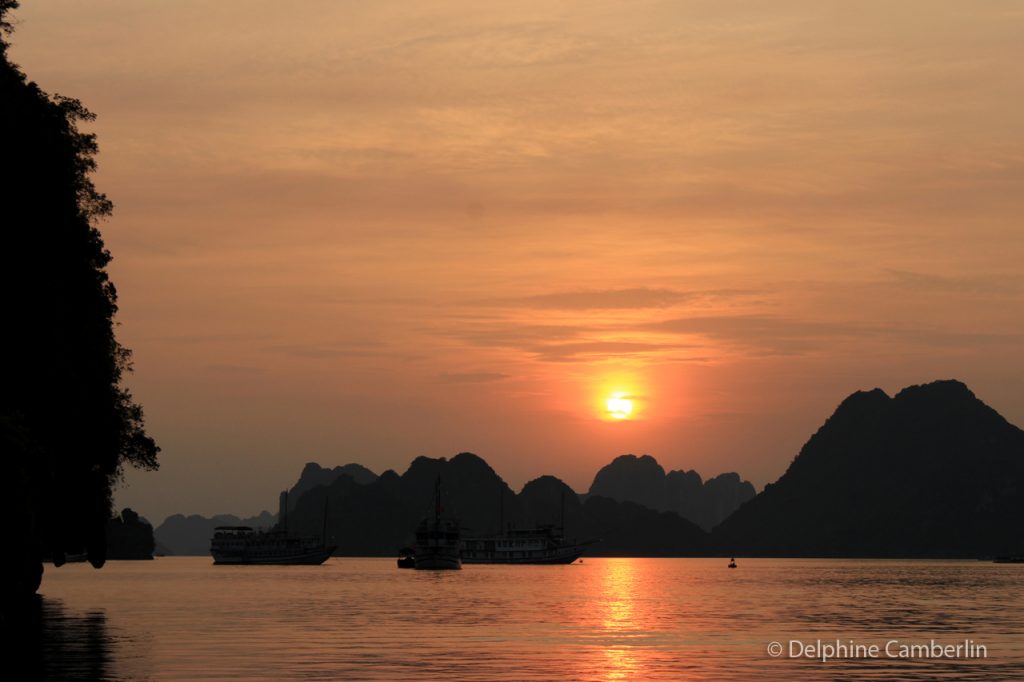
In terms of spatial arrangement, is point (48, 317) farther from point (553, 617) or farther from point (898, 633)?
point (898, 633)

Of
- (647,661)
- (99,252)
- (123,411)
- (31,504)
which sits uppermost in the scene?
(99,252)

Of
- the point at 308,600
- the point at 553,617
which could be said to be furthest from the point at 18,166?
the point at 308,600

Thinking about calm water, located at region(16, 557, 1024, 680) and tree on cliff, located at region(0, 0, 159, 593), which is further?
tree on cliff, located at region(0, 0, 159, 593)

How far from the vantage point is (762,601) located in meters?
132

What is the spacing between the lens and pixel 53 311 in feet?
230

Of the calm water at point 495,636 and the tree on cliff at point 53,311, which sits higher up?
the tree on cliff at point 53,311

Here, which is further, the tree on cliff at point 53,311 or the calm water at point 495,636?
the tree on cliff at point 53,311

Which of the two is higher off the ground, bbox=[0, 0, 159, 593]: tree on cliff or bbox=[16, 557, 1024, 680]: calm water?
bbox=[0, 0, 159, 593]: tree on cliff

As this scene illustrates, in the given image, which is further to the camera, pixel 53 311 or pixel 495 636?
pixel 495 636

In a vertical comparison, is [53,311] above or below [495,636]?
above

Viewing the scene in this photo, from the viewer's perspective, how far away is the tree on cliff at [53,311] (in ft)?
224

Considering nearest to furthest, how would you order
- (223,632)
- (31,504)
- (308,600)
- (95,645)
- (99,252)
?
(31,504) < (95,645) < (223,632) < (99,252) < (308,600)

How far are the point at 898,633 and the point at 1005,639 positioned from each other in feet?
26.6

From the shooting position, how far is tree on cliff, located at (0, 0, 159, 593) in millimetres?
68375
